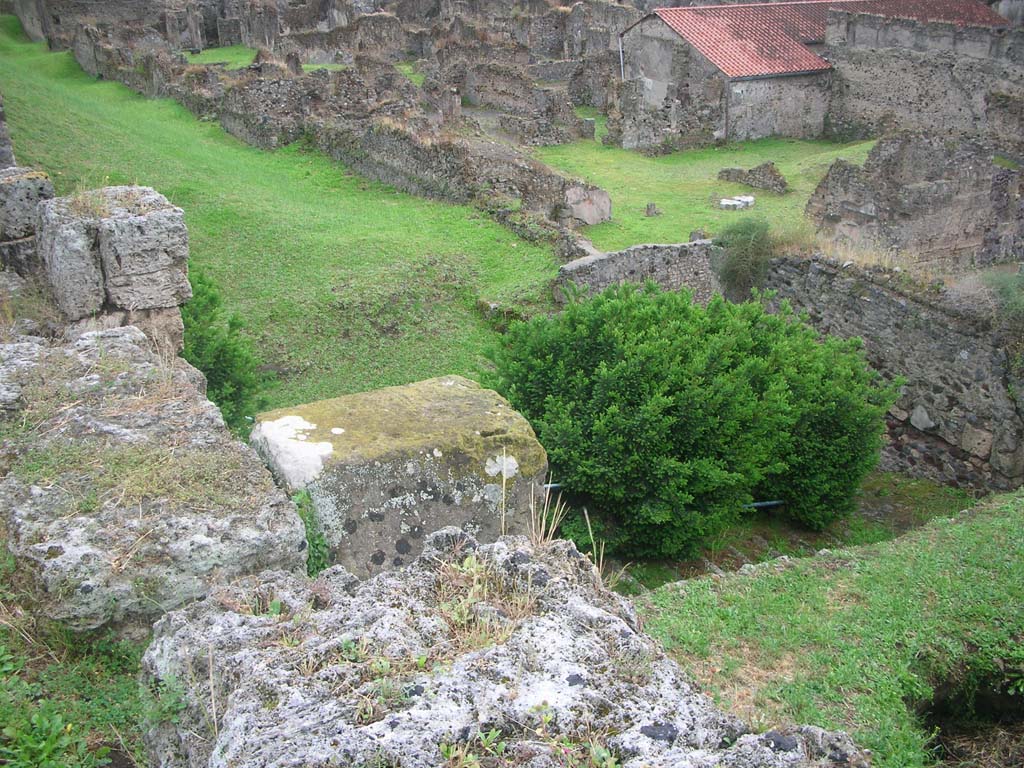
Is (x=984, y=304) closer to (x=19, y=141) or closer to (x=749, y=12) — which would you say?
(x=19, y=141)

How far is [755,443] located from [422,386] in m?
3.65

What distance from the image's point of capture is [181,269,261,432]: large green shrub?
8.49 metres

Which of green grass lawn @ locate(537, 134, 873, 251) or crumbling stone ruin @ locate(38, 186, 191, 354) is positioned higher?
crumbling stone ruin @ locate(38, 186, 191, 354)

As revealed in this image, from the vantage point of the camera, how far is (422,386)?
18.0 ft

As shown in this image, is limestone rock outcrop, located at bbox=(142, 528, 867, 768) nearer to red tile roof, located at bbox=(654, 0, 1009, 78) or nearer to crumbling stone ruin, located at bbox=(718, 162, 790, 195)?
crumbling stone ruin, located at bbox=(718, 162, 790, 195)

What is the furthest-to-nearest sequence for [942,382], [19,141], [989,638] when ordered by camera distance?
[19,141]
[942,382]
[989,638]

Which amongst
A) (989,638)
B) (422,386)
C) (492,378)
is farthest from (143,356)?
(989,638)

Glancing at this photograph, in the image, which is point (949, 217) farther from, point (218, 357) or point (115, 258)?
point (115, 258)

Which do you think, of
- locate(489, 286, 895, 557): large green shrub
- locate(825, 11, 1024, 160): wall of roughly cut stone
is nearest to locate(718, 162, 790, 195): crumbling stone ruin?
locate(825, 11, 1024, 160): wall of roughly cut stone

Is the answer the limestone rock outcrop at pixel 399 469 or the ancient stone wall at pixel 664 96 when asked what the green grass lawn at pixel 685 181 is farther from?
the limestone rock outcrop at pixel 399 469

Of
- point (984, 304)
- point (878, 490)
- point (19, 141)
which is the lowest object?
point (878, 490)

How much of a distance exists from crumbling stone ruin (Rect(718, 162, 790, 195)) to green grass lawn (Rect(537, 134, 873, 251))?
19 cm

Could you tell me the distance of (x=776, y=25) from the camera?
92.6ft

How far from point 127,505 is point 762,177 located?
60.4ft
